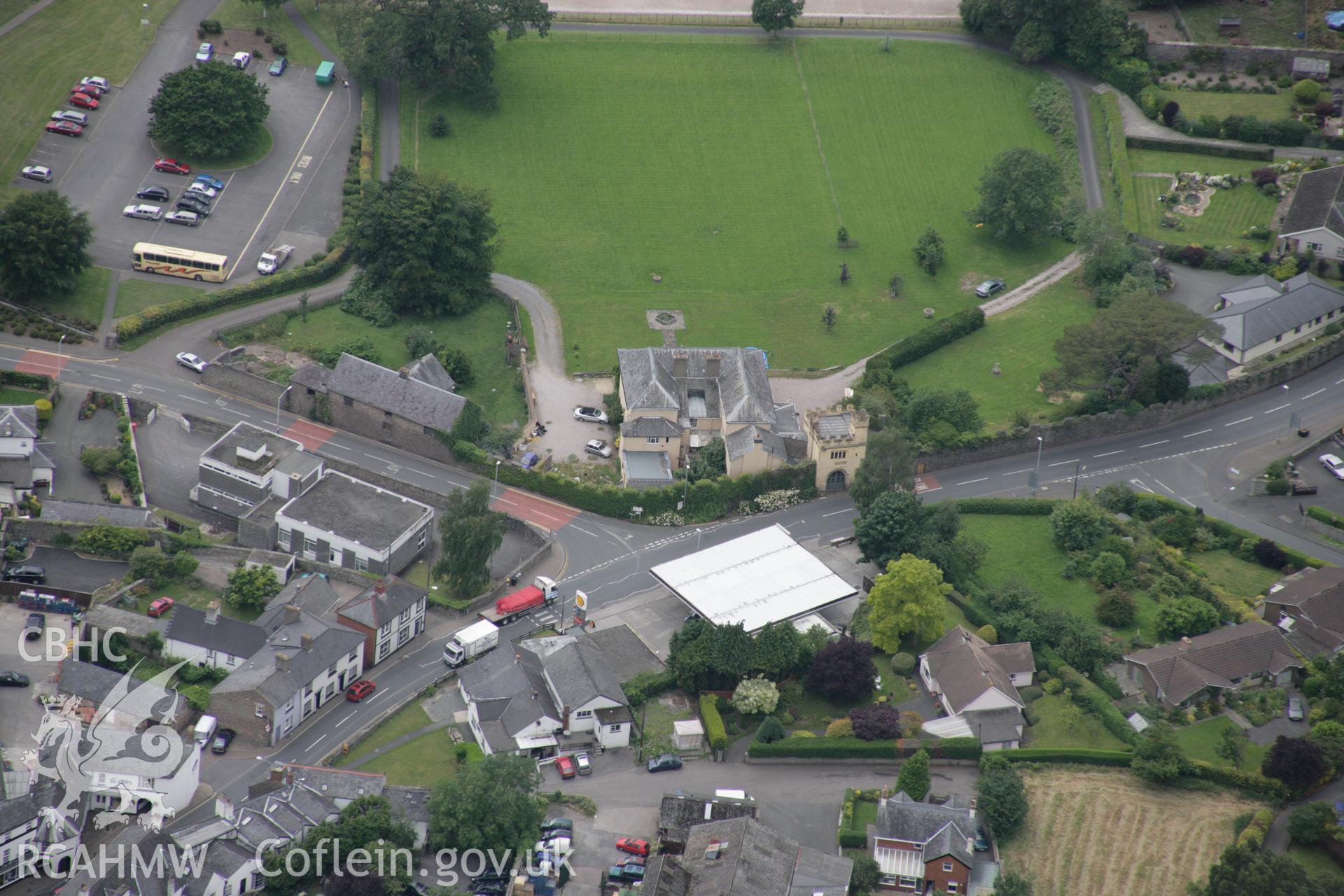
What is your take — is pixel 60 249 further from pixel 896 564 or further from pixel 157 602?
pixel 896 564

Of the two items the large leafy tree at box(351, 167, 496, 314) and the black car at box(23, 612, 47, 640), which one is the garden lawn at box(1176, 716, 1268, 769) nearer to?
the large leafy tree at box(351, 167, 496, 314)

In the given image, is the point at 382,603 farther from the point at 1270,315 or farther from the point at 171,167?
the point at 1270,315

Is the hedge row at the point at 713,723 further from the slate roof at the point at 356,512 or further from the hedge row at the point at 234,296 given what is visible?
the hedge row at the point at 234,296

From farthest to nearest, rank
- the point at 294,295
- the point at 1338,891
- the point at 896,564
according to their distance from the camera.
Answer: the point at 294,295, the point at 896,564, the point at 1338,891

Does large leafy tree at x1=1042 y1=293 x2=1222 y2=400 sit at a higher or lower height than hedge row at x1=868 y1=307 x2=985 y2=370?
higher

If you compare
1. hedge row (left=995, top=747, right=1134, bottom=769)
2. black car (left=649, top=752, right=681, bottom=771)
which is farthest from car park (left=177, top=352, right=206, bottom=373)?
hedge row (left=995, top=747, right=1134, bottom=769)

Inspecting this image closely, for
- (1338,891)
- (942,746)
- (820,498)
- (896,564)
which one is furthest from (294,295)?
(1338,891)

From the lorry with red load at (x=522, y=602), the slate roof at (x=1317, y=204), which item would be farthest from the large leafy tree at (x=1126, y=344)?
the lorry with red load at (x=522, y=602)
